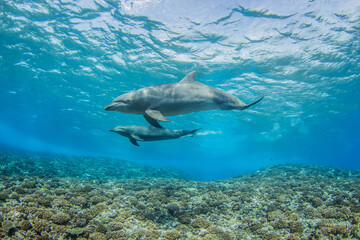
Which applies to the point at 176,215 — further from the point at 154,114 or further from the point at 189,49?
the point at 189,49

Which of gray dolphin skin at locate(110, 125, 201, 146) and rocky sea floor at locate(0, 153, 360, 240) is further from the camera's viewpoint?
gray dolphin skin at locate(110, 125, 201, 146)

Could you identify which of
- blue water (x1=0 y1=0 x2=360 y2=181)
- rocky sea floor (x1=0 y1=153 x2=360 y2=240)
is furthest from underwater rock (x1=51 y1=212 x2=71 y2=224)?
blue water (x1=0 y1=0 x2=360 y2=181)

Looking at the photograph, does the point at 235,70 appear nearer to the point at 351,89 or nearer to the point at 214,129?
the point at 351,89

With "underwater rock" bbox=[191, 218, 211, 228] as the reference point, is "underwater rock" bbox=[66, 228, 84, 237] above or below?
below

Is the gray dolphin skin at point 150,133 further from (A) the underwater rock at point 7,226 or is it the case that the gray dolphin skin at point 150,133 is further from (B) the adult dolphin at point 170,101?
(A) the underwater rock at point 7,226

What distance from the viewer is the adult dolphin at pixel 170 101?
16.6 ft

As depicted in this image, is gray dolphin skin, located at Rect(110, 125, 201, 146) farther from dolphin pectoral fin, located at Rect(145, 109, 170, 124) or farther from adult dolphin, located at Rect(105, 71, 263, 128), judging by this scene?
dolphin pectoral fin, located at Rect(145, 109, 170, 124)

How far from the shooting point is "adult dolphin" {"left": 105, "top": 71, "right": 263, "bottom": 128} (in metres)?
5.07

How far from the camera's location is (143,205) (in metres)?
5.25

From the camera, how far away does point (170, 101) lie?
16.6ft

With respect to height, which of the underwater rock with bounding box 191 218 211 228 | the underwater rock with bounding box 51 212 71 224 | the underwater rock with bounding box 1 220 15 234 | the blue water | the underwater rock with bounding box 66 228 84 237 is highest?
the blue water

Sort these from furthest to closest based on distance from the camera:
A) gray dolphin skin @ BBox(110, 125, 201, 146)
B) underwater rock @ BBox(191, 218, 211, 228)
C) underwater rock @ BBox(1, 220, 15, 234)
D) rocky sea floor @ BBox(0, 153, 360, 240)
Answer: gray dolphin skin @ BBox(110, 125, 201, 146) → underwater rock @ BBox(191, 218, 211, 228) → rocky sea floor @ BBox(0, 153, 360, 240) → underwater rock @ BBox(1, 220, 15, 234)

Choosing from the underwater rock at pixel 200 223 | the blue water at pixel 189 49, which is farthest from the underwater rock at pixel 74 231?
the blue water at pixel 189 49

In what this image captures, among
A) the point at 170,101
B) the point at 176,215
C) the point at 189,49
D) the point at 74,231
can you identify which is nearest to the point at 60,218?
the point at 74,231
